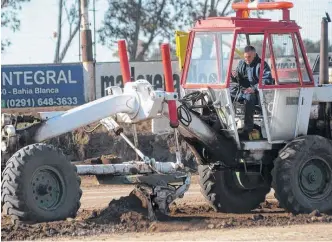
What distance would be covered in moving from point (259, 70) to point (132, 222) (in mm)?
2940

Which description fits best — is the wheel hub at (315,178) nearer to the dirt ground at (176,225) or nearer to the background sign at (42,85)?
the dirt ground at (176,225)

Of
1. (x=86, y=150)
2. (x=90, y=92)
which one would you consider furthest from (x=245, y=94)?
(x=90, y=92)

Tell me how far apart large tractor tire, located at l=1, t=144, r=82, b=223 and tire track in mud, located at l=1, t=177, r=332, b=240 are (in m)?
0.16

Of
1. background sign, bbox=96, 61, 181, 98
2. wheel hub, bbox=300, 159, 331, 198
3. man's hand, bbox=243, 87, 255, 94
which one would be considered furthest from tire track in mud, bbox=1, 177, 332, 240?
background sign, bbox=96, 61, 181, 98

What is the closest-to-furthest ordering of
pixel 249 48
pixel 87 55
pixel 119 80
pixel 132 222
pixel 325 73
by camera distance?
pixel 132 222 → pixel 249 48 → pixel 325 73 → pixel 119 80 → pixel 87 55

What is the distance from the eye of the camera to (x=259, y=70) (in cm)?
1548

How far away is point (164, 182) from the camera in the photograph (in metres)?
14.8

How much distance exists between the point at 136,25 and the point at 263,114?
24958mm

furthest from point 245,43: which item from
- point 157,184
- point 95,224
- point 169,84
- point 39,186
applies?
point 39,186

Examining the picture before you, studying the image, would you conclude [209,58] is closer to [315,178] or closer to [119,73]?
[315,178]

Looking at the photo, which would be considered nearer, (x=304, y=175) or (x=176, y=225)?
(x=176, y=225)

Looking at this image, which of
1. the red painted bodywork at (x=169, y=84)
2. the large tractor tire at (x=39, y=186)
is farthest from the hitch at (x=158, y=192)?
the large tractor tire at (x=39, y=186)

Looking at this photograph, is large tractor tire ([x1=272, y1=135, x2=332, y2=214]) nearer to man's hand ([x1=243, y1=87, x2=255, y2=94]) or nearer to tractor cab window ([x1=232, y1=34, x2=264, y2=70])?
man's hand ([x1=243, y1=87, x2=255, y2=94])

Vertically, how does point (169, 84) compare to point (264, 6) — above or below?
below
